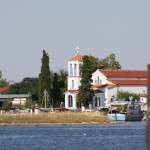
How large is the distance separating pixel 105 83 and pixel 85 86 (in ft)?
47.0

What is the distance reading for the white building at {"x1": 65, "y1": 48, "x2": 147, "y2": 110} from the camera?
121m

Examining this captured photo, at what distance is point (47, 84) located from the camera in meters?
121

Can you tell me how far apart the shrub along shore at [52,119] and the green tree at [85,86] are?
3395cm

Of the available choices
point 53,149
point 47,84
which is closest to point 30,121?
point 53,149

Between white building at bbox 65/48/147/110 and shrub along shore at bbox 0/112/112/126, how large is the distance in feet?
132

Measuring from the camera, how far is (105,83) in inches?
4963

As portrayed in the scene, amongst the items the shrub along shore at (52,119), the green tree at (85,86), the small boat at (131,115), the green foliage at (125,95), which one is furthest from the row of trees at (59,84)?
the shrub along shore at (52,119)

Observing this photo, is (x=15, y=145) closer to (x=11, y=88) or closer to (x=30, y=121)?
(x=30, y=121)

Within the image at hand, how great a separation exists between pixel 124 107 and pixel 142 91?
20158 millimetres

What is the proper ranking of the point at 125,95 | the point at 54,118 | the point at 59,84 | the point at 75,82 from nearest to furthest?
the point at 54,118 → the point at 125,95 → the point at 75,82 → the point at 59,84

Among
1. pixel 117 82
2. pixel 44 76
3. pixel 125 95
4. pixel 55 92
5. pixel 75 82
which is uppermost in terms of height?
pixel 44 76

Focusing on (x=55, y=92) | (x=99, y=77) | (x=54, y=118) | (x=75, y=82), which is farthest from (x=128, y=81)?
(x=54, y=118)

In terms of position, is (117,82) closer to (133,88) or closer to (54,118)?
(133,88)

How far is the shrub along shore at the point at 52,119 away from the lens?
73625 mm
